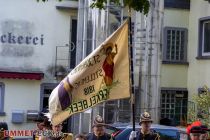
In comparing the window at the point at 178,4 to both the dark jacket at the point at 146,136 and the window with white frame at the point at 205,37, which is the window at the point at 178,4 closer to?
the window with white frame at the point at 205,37

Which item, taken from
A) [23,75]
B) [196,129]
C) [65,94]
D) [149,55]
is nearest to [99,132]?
[65,94]

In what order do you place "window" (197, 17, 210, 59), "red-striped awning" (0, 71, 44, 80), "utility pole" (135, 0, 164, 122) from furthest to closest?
"window" (197, 17, 210, 59)
"red-striped awning" (0, 71, 44, 80)
"utility pole" (135, 0, 164, 122)

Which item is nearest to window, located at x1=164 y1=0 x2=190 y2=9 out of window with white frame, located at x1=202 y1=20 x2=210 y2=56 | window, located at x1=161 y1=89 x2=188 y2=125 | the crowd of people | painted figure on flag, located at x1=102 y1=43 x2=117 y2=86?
window with white frame, located at x1=202 y1=20 x2=210 y2=56

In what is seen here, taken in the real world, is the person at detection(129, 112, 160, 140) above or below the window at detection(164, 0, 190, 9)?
below

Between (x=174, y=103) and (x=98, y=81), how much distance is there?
15059 millimetres

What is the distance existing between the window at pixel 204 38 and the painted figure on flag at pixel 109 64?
547 inches

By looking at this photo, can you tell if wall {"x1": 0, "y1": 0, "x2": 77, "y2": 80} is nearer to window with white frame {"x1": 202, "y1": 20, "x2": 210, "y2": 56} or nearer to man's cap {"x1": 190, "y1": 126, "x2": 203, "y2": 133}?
window with white frame {"x1": 202, "y1": 20, "x2": 210, "y2": 56}

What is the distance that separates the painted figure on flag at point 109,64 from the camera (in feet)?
30.8

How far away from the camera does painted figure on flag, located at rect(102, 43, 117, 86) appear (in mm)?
9398

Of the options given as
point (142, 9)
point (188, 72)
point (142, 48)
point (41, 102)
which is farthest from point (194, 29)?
point (142, 9)

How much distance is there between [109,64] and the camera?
948cm

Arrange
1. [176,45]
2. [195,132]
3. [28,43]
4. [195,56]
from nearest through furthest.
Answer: [195,132], [28,43], [195,56], [176,45]

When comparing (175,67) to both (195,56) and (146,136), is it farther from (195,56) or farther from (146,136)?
(146,136)

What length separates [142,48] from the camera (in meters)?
20.5
